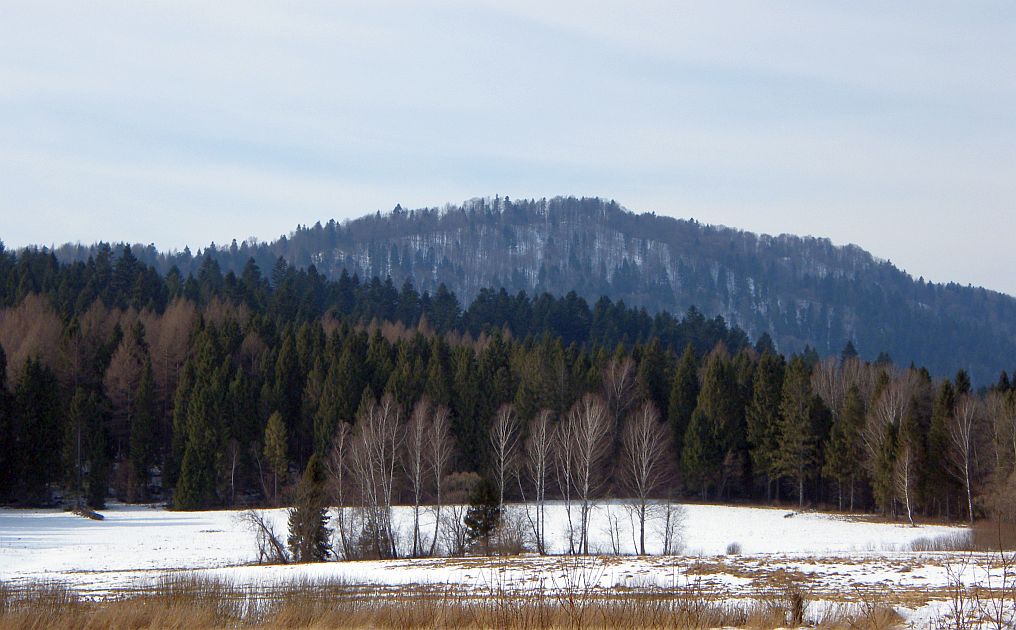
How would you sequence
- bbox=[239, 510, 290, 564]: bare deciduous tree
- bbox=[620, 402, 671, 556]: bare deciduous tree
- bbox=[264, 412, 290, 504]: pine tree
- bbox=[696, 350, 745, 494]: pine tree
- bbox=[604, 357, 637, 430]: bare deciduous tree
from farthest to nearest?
bbox=[604, 357, 637, 430]: bare deciduous tree, bbox=[696, 350, 745, 494]: pine tree, bbox=[264, 412, 290, 504]: pine tree, bbox=[620, 402, 671, 556]: bare deciduous tree, bbox=[239, 510, 290, 564]: bare deciduous tree

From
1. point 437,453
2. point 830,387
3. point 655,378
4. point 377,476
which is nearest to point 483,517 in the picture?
point 437,453

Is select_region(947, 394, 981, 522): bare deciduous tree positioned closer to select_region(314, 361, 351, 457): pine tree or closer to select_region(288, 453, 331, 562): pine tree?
select_region(288, 453, 331, 562): pine tree

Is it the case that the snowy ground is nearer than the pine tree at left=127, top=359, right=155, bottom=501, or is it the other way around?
the snowy ground

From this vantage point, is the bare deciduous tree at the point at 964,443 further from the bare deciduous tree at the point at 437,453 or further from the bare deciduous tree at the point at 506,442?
the bare deciduous tree at the point at 437,453

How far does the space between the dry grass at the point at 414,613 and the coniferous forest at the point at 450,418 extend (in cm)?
3585

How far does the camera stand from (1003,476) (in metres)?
53.3

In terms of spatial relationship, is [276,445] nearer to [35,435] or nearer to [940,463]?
[35,435]

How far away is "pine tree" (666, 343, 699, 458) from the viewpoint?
75312 millimetres

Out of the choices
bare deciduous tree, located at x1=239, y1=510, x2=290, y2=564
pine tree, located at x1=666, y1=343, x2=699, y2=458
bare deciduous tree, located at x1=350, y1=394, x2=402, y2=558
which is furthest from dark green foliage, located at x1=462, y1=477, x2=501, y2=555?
pine tree, located at x1=666, y1=343, x2=699, y2=458

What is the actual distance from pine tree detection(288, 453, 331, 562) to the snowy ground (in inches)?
96.0

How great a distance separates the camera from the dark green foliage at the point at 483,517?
4247cm

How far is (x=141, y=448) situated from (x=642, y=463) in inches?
1562

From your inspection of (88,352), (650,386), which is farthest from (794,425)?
(88,352)

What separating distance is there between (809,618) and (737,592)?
31.0 ft
